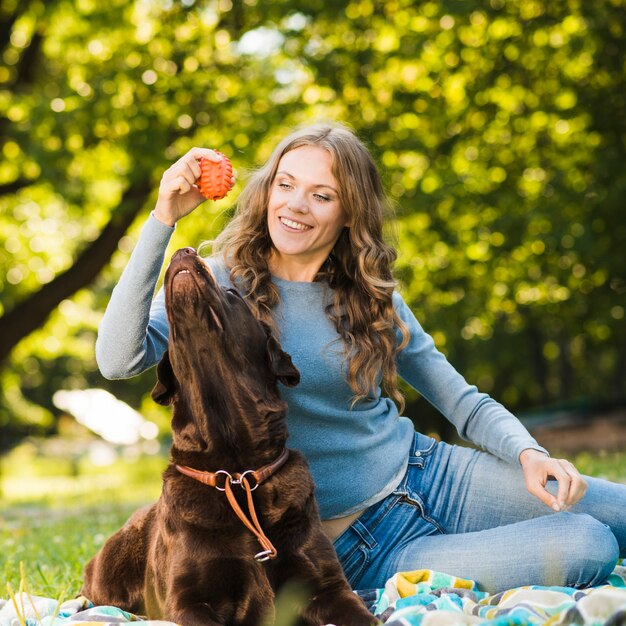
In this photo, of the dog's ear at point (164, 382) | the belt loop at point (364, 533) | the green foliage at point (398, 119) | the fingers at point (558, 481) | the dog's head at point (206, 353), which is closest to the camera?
the dog's head at point (206, 353)

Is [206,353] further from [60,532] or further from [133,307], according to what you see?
[60,532]

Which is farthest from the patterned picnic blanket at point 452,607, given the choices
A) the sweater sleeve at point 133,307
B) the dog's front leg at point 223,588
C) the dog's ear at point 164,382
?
the sweater sleeve at point 133,307

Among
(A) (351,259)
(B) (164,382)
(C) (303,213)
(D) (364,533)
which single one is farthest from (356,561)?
(C) (303,213)

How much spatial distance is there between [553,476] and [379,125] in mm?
10152

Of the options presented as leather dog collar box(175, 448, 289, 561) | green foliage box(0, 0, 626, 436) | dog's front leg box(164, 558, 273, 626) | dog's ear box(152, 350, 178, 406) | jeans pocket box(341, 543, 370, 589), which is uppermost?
green foliage box(0, 0, 626, 436)

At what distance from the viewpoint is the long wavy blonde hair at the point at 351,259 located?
3.81 metres

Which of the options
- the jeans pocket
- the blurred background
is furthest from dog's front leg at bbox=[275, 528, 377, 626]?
the blurred background

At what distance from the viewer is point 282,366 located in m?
3.28

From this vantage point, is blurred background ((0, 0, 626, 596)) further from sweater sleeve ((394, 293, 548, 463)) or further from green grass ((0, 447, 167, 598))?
sweater sleeve ((394, 293, 548, 463))

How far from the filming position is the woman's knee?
133 inches

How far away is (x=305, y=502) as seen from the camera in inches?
123

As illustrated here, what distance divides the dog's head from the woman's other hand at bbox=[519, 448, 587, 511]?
1047 millimetres

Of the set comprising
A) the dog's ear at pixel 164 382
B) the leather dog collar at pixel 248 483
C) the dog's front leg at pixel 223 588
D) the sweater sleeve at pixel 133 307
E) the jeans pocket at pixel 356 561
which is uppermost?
the sweater sleeve at pixel 133 307

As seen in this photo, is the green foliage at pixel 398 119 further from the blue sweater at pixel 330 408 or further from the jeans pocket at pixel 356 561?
the jeans pocket at pixel 356 561
